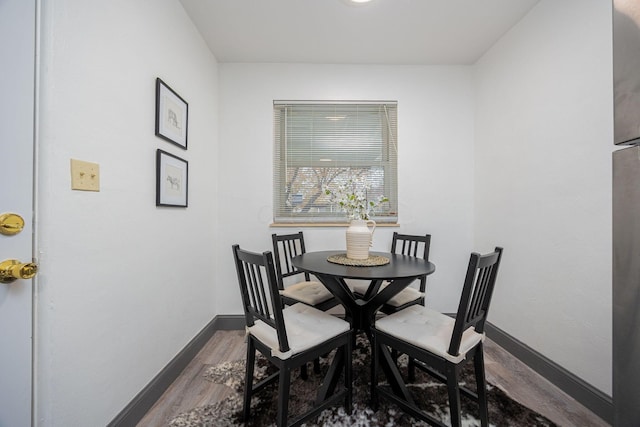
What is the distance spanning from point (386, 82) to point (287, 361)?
2.61m

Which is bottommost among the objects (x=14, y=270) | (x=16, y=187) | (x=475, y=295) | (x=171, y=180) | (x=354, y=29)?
(x=475, y=295)

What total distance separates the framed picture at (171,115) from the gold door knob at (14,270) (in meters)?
0.98

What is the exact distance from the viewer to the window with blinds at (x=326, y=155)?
2490 millimetres

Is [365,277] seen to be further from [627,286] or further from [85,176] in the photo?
[85,176]

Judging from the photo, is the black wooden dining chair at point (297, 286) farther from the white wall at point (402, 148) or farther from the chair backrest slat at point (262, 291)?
the chair backrest slat at point (262, 291)

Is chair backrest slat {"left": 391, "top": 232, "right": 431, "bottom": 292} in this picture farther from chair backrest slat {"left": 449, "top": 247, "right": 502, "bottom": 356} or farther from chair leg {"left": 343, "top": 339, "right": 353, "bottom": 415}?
chair leg {"left": 343, "top": 339, "right": 353, "bottom": 415}

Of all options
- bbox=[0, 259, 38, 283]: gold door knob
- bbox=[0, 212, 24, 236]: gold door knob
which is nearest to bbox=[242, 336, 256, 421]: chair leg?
bbox=[0, 259, 38, 283]: gold door knob

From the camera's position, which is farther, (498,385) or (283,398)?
(498,385)

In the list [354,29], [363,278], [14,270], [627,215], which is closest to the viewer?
[627,215]

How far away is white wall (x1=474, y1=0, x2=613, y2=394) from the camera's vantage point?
1.41 metres

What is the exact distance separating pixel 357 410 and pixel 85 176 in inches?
72.5

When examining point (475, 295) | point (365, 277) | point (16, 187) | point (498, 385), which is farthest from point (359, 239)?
point (16, 187)

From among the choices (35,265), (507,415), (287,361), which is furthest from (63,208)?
(507,415)

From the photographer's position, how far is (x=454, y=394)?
106 cm
